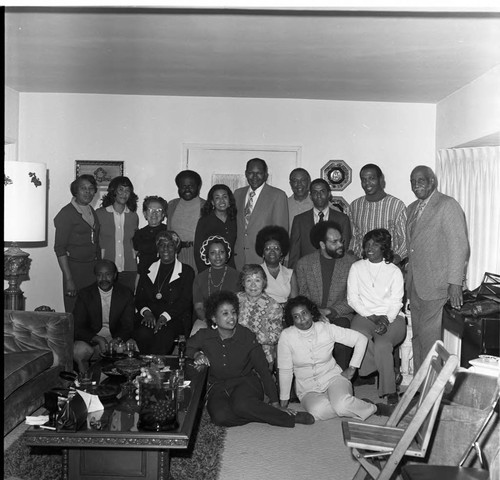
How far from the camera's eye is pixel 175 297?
5.89 m

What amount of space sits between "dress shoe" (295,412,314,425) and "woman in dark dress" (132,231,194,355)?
58.1 inches

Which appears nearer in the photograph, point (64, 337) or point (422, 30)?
point (422, 30)

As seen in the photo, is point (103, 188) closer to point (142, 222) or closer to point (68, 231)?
point (142, 222)

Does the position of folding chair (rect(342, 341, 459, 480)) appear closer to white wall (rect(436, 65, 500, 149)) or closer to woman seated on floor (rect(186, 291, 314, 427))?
woman seated on floor (rect(186, 291, 314, 427))

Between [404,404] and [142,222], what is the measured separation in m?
4.54

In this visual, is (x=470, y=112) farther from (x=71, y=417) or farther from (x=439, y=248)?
(x=71, y=417)

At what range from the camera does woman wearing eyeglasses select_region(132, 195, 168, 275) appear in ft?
20.9

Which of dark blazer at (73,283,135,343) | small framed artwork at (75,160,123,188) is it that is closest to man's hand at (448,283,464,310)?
dark blazer at (73,283,135,343)

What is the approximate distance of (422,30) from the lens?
474 centimetres

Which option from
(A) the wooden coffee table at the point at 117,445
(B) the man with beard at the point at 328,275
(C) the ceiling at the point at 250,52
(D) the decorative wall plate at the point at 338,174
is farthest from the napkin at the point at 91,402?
(D) the decorative wall plate at the point at 338,174

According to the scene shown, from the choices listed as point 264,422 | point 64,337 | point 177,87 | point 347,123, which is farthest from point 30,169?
point 347,123

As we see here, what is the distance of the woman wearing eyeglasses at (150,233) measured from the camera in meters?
6.36

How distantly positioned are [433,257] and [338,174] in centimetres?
224

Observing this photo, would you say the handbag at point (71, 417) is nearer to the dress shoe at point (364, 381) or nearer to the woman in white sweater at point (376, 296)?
the woman in white sweater at point (376, 296)
